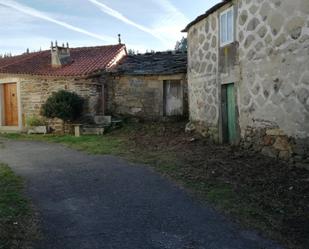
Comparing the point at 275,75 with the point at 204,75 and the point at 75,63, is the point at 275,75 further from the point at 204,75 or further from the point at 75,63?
the point at 75,63

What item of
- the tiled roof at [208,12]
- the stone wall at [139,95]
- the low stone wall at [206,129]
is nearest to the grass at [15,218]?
the low stone wall at [206,129]

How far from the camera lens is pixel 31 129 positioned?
56.7 ft

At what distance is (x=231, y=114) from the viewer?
11070 millimetres

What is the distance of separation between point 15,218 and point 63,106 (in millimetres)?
11232

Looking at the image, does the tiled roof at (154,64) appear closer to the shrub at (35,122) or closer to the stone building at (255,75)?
the stone building at (255,75)

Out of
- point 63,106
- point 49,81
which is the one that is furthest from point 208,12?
point 49,81

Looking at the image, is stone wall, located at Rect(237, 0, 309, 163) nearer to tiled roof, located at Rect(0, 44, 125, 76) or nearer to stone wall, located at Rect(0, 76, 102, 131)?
stone wall, located at Rect(0, 76, 102, 131)

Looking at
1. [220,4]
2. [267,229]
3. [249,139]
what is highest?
[220,4]

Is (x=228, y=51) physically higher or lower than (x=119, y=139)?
higher

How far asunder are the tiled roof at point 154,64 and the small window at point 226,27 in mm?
5076

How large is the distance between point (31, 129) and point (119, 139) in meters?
Answer: 5.57

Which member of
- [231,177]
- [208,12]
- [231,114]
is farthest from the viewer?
[208,12]

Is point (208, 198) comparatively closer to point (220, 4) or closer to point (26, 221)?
point (26, 221)

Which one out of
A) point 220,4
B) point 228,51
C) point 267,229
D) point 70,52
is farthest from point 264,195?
point 70,52
